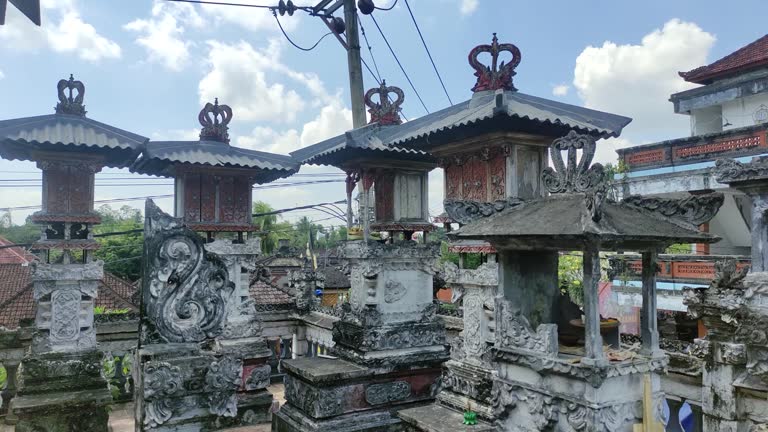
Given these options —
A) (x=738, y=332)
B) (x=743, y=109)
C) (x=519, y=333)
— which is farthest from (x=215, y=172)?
(x=743, y=109)

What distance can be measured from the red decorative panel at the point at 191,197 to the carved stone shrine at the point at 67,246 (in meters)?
1.06

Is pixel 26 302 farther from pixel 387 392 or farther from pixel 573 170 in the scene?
pixel 573 170

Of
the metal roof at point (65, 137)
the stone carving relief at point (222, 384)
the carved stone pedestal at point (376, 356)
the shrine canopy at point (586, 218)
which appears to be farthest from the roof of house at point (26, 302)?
the shrine canopy at point (586, 218)

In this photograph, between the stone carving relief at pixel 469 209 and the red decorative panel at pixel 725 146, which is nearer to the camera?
the stone carving relief at pixel 469 209

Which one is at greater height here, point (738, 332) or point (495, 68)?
point (495, 68)

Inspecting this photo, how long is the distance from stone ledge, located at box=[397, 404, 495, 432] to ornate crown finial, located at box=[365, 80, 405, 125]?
210 inches

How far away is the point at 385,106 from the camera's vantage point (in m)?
9.95

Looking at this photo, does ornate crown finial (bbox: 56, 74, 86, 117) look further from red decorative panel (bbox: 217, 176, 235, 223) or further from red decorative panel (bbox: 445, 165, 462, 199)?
red decorative panel (bbox: 445, 165, 462, 199)

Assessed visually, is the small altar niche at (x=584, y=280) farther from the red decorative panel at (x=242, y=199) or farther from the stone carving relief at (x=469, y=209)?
the red decorative panel at (x=242, y=199)

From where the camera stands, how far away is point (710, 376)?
6188 millimetres

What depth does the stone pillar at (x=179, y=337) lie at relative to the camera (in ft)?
16.8

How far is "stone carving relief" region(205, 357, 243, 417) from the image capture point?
5.34 metres

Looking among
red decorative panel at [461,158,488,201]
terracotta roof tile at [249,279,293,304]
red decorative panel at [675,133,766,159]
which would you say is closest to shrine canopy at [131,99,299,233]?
red decorative panel at [461,158,488,201]

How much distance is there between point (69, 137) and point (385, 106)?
5.41m
